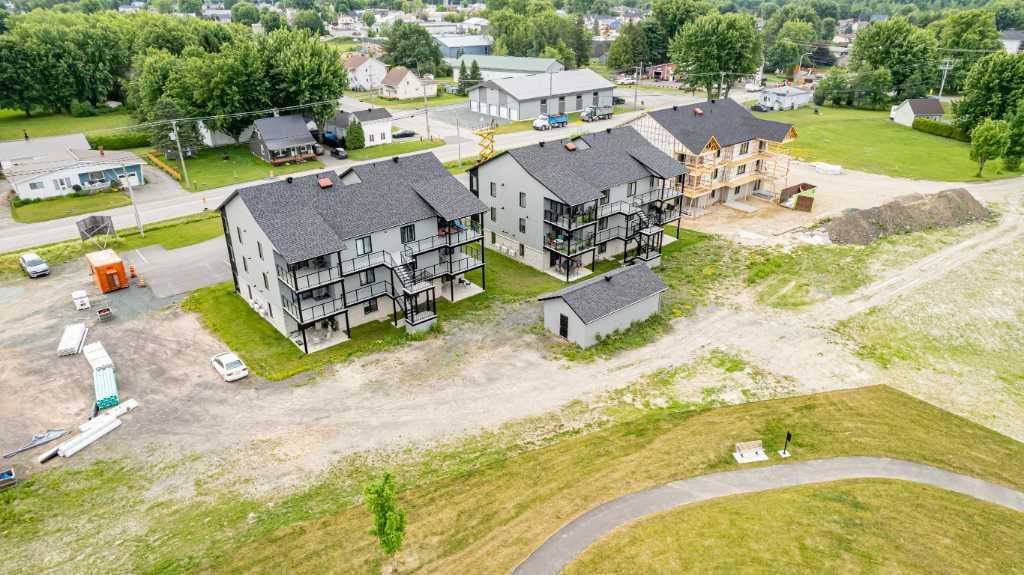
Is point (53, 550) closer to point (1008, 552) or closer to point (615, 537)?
point (615, 537)

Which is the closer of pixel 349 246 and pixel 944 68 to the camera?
pixel 349 246

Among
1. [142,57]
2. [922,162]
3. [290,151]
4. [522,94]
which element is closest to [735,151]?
[922,162]

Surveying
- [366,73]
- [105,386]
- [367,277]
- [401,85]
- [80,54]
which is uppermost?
[80,54]

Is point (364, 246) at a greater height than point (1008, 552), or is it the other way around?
point (364, 246)

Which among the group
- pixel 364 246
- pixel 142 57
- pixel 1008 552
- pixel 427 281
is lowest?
pixel 1008 552

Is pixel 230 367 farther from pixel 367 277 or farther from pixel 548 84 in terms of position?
pixel 548 84

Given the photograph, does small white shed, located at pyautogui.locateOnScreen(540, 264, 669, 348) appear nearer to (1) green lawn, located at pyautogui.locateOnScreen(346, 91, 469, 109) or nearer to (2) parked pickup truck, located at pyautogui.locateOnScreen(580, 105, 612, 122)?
(2) parked pickup truck, located at pyautogui.locateOnScreen(580, 105, 612, 122)

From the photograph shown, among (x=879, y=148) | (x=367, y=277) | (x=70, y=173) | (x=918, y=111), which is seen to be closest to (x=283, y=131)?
(x=70, y=173)
